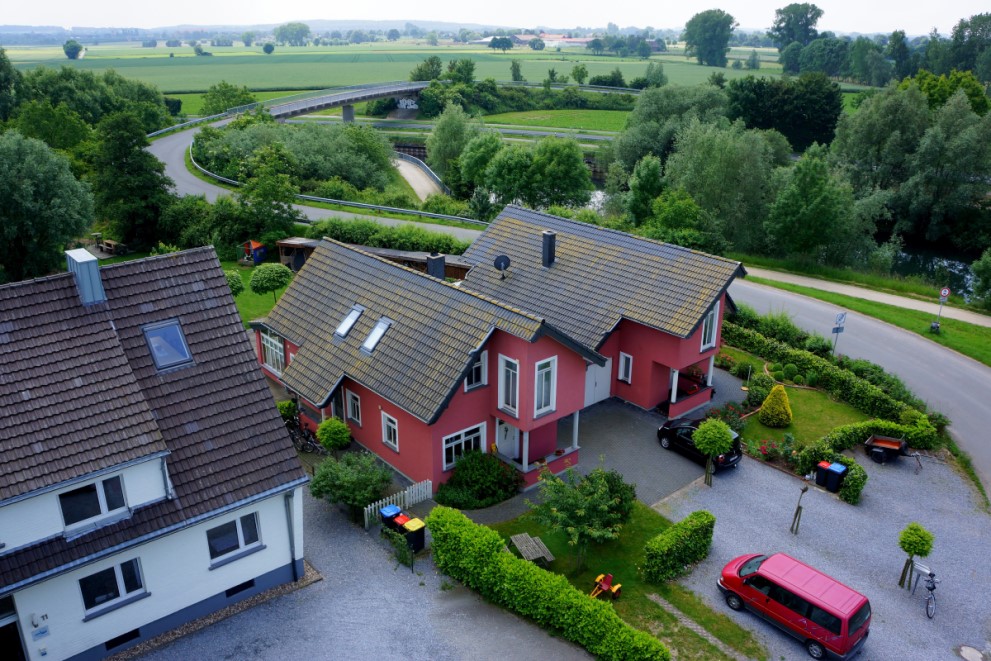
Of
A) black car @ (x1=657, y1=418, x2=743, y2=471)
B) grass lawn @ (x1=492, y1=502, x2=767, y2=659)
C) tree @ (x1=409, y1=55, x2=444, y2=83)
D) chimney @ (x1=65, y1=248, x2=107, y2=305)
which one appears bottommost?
grass lawn @ (x1=492, y1=502, x2=767, y2=659)

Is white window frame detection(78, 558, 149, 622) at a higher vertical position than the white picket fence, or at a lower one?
higher

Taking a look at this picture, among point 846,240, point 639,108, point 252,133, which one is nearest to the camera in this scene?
point 846,240

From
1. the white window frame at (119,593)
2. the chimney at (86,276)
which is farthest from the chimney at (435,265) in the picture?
the white window frame at (119,593)

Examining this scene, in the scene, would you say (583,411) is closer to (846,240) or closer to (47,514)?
(47,514)

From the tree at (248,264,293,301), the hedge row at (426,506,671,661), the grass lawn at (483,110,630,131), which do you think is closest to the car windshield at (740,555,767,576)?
the hedge row at (426,506,671,661)

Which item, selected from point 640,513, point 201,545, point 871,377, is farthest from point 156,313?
point 871,377

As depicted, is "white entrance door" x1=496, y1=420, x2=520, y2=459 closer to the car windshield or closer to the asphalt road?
the car windshield
